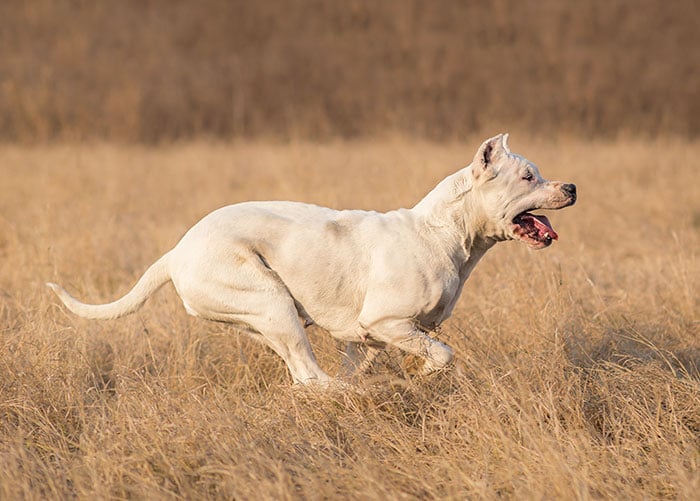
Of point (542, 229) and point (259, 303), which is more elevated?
point (542, 229)

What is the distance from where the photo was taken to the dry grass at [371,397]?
376 cm

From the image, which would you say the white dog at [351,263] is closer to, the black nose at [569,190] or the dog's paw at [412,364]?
the black nose at [569,190]

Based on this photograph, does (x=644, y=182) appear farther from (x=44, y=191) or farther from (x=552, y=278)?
(x=44, y=191)

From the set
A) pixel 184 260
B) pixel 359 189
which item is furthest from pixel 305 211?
pixel 359 189

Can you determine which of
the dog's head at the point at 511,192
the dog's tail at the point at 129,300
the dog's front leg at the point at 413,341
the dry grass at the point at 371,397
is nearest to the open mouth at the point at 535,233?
the dog's head at the point at 511,192

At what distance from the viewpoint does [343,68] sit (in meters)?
19.4

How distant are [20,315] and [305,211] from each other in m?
2.04

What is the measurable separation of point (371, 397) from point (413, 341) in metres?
0.34

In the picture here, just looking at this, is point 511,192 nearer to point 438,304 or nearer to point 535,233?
point 535,233

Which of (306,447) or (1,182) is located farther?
(1,182)

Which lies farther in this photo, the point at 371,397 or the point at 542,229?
the point at 542,229

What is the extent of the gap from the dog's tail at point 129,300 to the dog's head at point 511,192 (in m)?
1.68

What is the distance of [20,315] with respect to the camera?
220 inches

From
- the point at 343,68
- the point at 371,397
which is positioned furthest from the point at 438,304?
the point at 343,68
